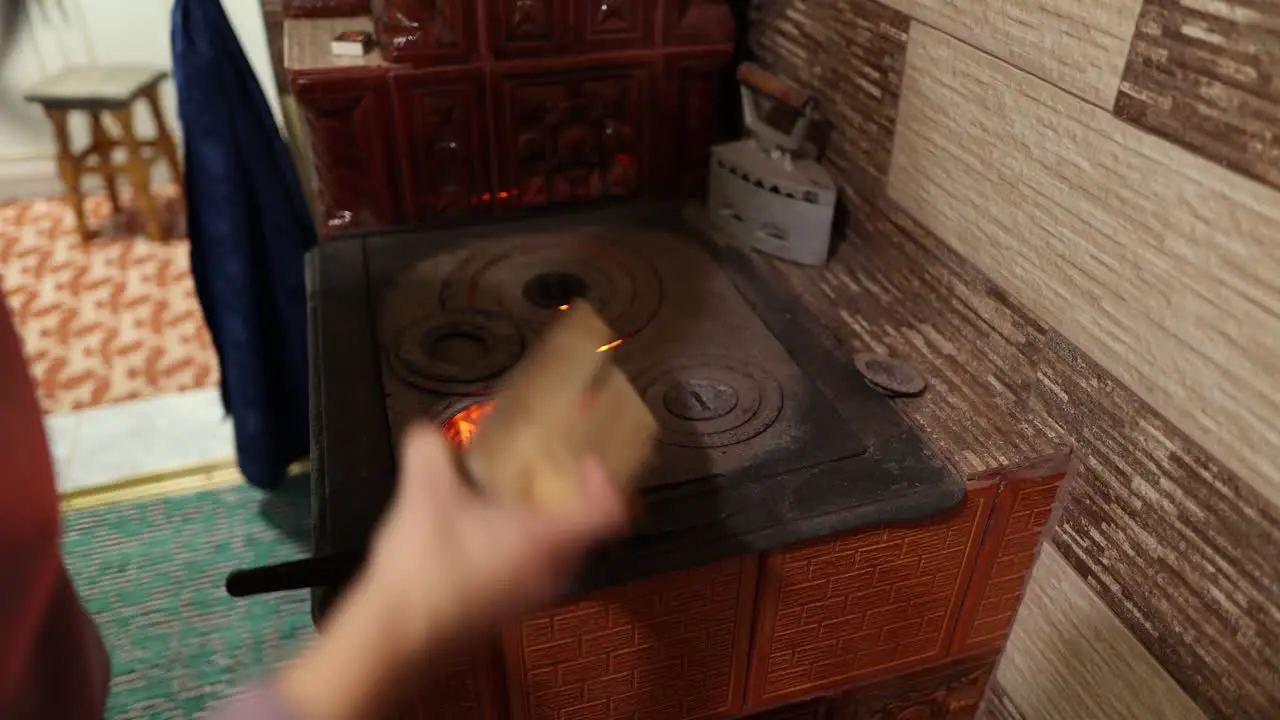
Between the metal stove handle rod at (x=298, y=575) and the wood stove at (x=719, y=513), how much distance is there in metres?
0.01

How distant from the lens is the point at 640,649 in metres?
0.82

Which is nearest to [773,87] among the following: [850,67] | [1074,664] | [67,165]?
[850,67]

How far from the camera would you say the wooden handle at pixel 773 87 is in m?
1.08

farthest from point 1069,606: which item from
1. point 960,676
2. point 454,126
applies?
point 454,126

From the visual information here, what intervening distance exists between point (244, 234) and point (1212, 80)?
4.14ft

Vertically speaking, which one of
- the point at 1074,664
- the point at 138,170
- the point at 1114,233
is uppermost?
the point at 1114,233

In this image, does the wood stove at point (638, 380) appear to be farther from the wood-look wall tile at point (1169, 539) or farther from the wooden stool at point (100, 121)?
the wooden stool at point (100, 121)

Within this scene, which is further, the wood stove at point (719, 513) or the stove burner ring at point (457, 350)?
the stove burner ring at point (457, 350)

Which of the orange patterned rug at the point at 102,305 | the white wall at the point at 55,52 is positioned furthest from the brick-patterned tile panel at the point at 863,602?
the white wall at the point at 55,52

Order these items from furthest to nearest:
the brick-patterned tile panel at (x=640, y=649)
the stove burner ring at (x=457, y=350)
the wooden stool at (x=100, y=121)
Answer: the wooden stool at (x=100, y=121)
the stove burner ring at (x=457, y=350)
the brick-patterned tile panel at (x=640, y=649)

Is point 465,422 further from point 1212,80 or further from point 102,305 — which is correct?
point 102,305

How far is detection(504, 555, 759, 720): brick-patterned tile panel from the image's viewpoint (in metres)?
0.78

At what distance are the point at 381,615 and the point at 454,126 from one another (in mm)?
787

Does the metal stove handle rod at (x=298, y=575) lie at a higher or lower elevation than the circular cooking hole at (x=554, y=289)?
lower
